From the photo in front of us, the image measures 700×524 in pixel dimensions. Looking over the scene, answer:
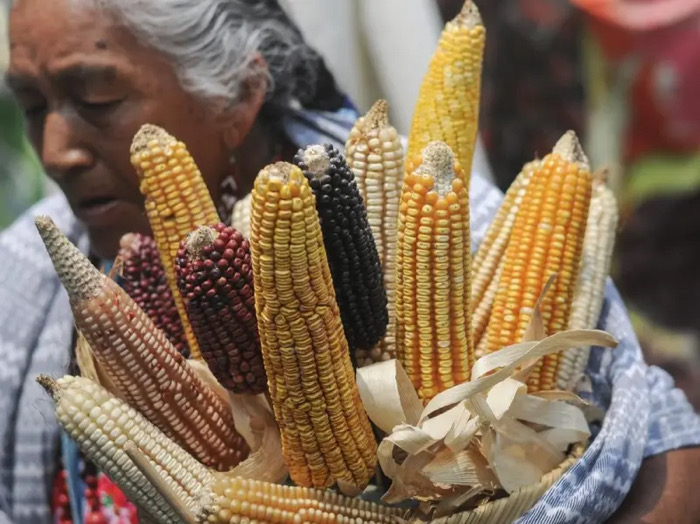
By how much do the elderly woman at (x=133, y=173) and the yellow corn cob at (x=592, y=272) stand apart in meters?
0.05

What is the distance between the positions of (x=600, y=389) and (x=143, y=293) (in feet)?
1.49

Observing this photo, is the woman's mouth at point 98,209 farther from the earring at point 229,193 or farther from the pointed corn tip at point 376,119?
the pointed corn tip at point 376,119

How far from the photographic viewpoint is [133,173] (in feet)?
2.78

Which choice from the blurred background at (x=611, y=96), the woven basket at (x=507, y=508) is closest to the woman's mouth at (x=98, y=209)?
the woven basket at (x=507, y=508)

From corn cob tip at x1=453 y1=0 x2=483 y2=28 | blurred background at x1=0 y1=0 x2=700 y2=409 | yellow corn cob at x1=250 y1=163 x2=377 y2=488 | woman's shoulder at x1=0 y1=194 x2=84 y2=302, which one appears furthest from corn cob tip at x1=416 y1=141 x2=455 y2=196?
blurred background at x1=0 y1=0 x2=700 y2=409

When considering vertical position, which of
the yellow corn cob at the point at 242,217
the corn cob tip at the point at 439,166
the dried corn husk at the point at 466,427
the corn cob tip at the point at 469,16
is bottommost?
the dried corn husk at the point at 466,427

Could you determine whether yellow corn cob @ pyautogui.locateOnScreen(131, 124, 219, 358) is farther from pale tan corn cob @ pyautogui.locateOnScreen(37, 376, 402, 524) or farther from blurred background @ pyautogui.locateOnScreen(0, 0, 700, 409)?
blurred background @ pyautogui.locateOnScreen(0, 0, 700, 409)

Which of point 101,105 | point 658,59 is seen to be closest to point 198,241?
point 101,105

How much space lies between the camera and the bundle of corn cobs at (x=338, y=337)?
642mm

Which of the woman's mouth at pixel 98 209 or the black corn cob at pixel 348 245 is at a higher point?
the woman's mouth at pixel 98 209

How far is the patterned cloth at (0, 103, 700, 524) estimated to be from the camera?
724 millimetres

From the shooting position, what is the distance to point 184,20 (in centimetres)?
83

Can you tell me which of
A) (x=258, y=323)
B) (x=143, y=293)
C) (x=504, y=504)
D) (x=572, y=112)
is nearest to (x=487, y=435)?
(x=504, y=504)

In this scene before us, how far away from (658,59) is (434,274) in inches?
41.6
